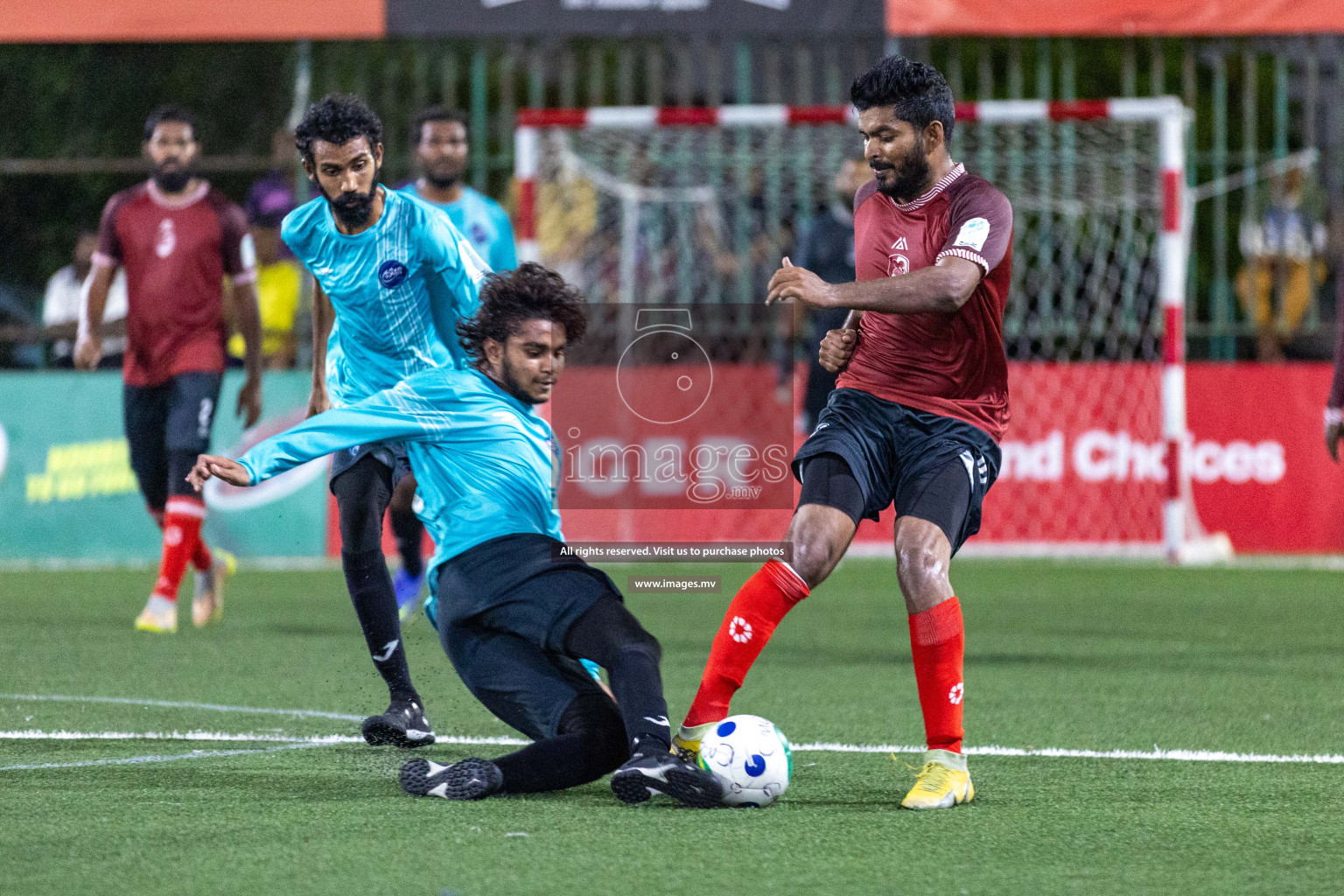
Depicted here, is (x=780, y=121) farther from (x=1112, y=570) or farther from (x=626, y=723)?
(x=626, y=723)

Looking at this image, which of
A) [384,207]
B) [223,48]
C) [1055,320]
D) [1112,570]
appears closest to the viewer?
[384,207]

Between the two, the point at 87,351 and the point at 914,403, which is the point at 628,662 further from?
the point at 87,351

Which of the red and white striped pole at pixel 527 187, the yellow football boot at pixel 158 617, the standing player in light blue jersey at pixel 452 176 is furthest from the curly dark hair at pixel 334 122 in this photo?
the red and white striped pole at pixel 527 187

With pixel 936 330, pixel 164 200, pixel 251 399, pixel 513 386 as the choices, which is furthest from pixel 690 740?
pixel 164 200

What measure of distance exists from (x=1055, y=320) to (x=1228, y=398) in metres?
1.32

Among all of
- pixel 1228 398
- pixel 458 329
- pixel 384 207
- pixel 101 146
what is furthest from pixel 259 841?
pixel 101 146

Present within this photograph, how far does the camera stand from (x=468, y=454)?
15.1ft

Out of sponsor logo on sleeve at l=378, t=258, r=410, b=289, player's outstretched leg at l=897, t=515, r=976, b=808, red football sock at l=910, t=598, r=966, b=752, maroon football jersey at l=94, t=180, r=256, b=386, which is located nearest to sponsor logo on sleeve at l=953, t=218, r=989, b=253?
player's outstretched leg at l=897, t=515, r=976, b=808

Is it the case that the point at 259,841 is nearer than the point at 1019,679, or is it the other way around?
the point at 259,841

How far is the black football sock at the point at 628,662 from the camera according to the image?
168 inches

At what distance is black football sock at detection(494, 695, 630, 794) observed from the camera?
4352 millimetres

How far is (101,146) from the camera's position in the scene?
51.2 feet

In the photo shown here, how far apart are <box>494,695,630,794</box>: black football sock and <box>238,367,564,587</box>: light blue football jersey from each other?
480 mm

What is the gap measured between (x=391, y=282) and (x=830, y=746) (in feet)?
6.04
